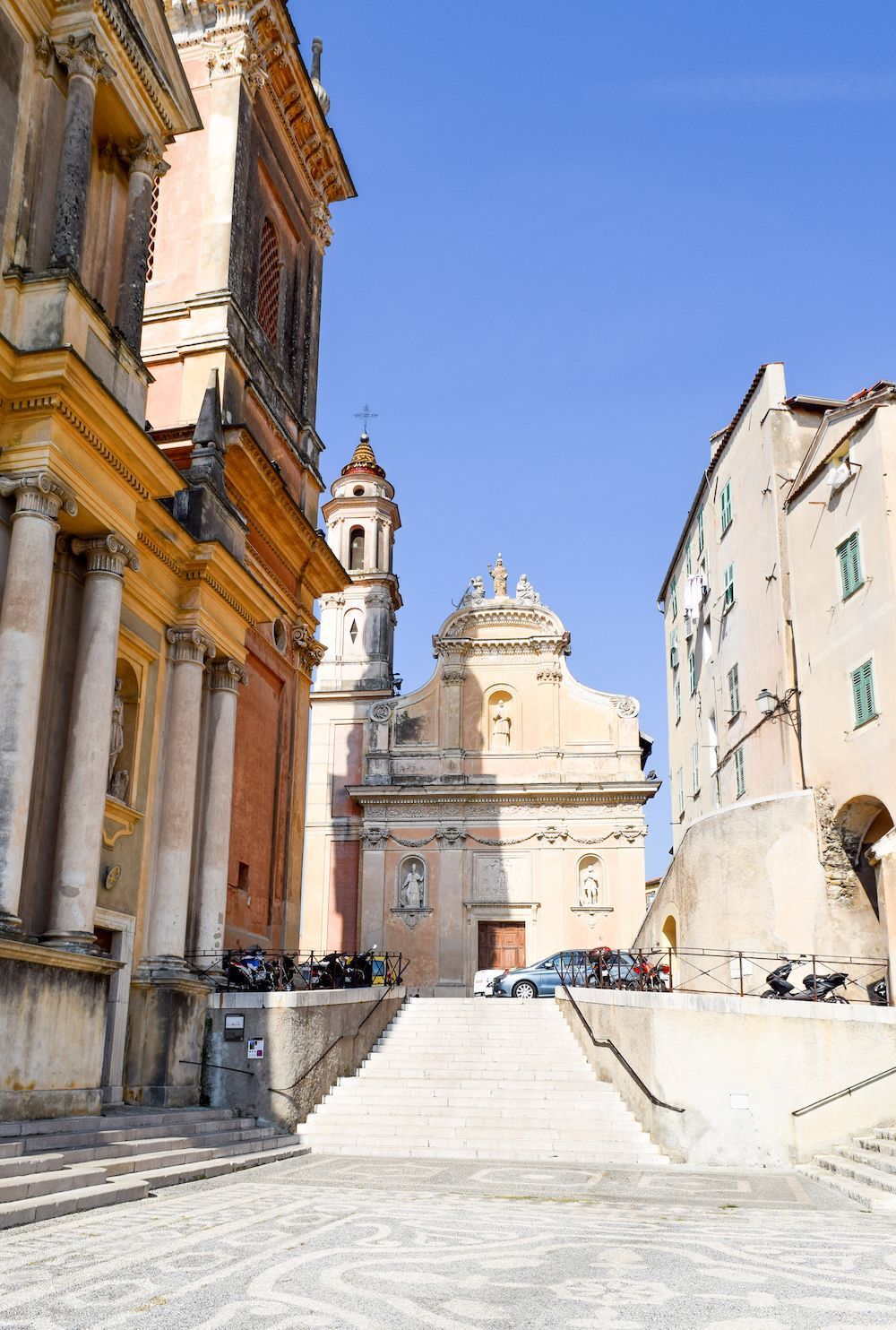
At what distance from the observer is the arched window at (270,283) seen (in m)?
25.0

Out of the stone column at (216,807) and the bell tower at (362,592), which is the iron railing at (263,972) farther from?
the bell tower at (362,592)

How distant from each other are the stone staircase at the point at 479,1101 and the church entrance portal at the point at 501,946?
56.0 ft

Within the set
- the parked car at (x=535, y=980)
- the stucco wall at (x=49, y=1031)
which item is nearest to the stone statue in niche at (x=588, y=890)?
the parked car at (x=535, y=980)

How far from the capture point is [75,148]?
14.4m

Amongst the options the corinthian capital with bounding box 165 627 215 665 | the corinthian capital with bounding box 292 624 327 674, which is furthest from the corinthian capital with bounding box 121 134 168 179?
the corinthian capital with bounding box 292 624 327 674

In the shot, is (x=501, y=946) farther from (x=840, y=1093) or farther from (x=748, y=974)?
(x=840, y=1093)

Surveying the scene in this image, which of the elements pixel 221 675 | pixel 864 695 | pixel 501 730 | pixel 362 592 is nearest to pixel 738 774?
pixel 864 695

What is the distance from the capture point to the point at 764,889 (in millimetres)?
20750

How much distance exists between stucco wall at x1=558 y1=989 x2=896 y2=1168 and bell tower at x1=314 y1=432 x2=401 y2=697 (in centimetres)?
2967

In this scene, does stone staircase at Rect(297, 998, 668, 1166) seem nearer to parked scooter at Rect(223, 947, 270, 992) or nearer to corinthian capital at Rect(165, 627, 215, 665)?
parked scooter at Rect(223, 947, 270, 992)

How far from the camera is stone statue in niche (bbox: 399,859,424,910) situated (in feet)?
131

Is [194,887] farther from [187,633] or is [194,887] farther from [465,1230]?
[465,1230]

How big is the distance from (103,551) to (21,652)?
2365 mm

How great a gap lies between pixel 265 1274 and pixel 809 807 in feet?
53.0
